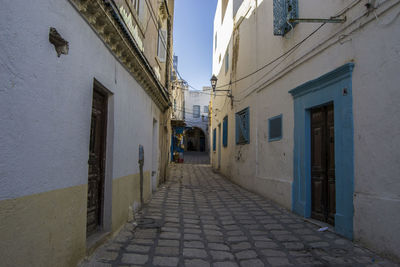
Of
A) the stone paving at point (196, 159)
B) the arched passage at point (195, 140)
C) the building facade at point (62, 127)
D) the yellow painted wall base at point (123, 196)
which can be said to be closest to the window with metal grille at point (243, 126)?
the yellow painted wall base at point (123, 196)

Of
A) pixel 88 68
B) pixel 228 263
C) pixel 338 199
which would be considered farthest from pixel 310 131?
pixel 88 68

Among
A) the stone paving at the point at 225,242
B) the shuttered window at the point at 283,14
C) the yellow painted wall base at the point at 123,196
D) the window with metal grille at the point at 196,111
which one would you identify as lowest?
the stone paving at the point at 225,242

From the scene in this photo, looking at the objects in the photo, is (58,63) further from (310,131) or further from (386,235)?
(310,131)

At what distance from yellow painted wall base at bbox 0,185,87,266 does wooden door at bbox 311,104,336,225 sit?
4144 millimetres

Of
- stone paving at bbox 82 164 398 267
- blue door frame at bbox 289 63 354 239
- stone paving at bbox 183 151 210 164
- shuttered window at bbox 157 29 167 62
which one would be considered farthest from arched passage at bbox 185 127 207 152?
blue door frame at bbox 289 63 354 239

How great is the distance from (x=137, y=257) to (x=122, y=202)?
1445mm

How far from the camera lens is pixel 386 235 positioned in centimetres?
357

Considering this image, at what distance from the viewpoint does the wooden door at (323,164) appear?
199 inches

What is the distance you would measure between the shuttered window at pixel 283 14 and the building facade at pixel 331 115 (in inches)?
0.9

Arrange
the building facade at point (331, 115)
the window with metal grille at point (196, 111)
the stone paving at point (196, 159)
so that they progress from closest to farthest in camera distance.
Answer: the building facade at point (331, 115), the stone paving at point (196, 159), the window with metal grille at point (196, 111)

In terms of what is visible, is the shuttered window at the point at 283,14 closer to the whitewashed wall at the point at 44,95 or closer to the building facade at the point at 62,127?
the building facade at the point at 62,127

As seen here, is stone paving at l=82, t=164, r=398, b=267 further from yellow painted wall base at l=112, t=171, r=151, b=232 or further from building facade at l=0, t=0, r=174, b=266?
building facade at l=0, t=0, r=174, b=266

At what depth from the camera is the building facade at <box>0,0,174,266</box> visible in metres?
1.92

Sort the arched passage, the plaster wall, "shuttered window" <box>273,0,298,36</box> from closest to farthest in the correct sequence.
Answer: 1. "shuttered window" <box>273,0,298,36</box>
2. the plaster wall
3. the arched passage
